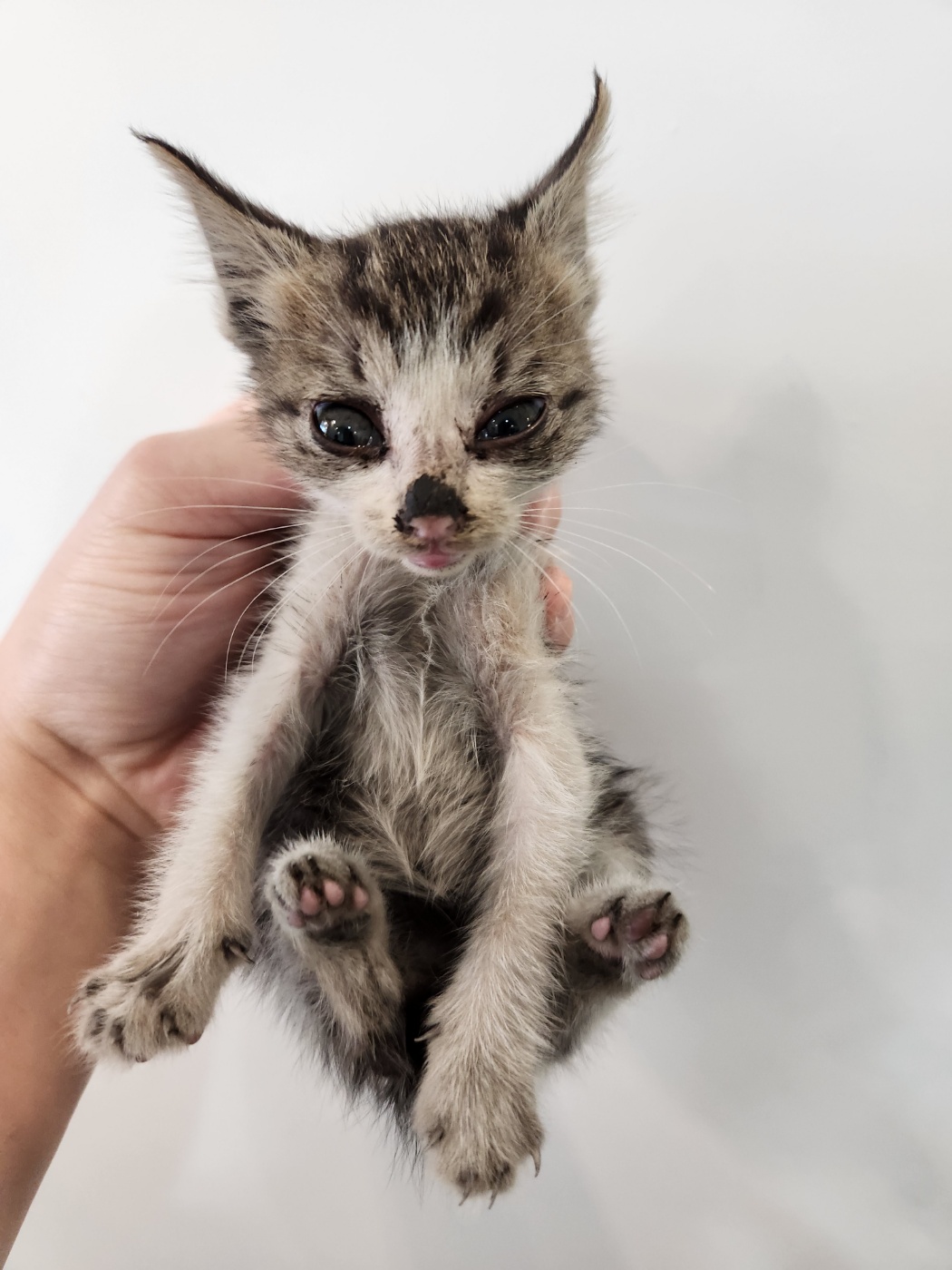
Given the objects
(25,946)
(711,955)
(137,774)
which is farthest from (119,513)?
(711,955)

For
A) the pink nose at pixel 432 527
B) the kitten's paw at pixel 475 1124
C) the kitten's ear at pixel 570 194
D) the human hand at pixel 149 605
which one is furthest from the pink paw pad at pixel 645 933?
the kitten's ear at pixel 570 194

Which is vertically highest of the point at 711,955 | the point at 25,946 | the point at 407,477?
the point at 407,477

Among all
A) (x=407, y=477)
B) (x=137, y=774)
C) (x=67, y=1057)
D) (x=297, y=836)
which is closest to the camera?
(x=407, y=477)

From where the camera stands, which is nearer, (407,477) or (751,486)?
(407,477)

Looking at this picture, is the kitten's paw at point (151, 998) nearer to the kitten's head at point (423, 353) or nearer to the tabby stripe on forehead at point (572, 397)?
the kitten's head at point (423, 353)

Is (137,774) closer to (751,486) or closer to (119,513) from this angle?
(119,513)

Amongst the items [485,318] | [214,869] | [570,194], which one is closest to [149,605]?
[214,869]

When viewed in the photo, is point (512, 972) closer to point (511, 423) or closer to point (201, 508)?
point (511, 423)

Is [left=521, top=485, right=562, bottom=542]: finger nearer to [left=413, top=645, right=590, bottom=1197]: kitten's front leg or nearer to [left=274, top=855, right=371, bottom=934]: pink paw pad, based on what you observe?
[left=413, top=645, right=590, bottom=1197]: kitten's front leg
